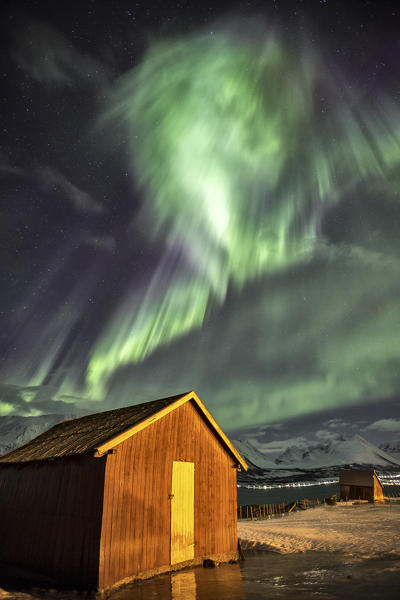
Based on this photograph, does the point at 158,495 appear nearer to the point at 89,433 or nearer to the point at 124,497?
the point at 124,497

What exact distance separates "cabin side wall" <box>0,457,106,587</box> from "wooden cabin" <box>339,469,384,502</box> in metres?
54.8

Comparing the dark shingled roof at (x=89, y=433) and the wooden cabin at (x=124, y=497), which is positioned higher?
the dark shingled roof at (x=89, y=433)

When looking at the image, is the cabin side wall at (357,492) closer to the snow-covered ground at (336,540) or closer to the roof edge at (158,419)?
the snow-covered ground at (336,540)

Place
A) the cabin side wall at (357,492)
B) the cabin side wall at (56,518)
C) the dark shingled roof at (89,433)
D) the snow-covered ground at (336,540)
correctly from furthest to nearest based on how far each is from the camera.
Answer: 1. the cabin side wall at (357,492)
2. the snow-covered ground at (336,540)
3. the dark shingled roof at (89,433)
4. the cabin side wall at (56,518)

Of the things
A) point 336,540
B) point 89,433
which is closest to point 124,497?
point 89,433

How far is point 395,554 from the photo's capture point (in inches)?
718

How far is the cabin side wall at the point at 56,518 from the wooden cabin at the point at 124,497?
0.03 m

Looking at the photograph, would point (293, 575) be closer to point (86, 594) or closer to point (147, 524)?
point (147, 524)

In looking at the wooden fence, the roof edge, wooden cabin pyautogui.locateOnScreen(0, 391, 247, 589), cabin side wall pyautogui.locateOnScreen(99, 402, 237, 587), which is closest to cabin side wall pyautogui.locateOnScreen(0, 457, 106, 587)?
wooden cabin pyautogui.locateOnScreen(0, 391, 247, 589)

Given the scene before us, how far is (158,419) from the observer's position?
16.4 m

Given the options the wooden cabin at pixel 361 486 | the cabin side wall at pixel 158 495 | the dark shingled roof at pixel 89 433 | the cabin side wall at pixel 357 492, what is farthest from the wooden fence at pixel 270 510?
the dark shingled roof at pixel 89 433

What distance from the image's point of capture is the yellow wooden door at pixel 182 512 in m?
15.6

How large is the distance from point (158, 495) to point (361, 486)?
54.7 meters

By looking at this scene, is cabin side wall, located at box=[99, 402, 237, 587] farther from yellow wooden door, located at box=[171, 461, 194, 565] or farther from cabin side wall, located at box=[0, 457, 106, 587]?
cabin side wall, located at box=[0, 457, 106, 587]
